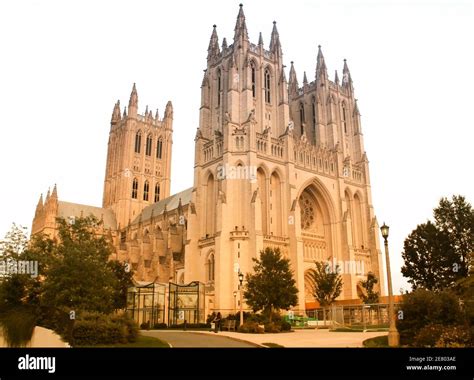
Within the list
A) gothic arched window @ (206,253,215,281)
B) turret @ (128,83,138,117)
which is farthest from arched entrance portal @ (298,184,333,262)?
turret @ (128,83,138,117)

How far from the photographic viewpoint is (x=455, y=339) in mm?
15734

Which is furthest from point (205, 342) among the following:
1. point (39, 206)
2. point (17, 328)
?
point (39, 206)

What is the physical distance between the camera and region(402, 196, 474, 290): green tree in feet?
131

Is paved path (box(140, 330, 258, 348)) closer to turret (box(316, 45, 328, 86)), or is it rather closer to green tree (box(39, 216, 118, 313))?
green tree (box(39, 216, 118, 313))

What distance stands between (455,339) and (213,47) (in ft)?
197

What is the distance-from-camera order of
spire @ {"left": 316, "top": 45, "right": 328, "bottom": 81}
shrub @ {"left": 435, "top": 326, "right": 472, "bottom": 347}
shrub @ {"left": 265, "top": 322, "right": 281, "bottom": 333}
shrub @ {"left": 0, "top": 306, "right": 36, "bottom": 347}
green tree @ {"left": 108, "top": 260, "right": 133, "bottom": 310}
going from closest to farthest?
shrub @ {"left": 435, "top": 326, "right": 472, "bottom": 347} < shrub @ {"left": 0, "top": 306, "right": 36, "bottom": 347} < shrub @ {"left": 265, "top": 322, "right": 281, "bottom": 333} < green tree @ {"left": 108, "top": 260, "right": 133, "bottom": 310} < spire @ {"left": 316, "top": 45, "right": 328, "bottom": 81}

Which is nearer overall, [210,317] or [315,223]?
[210,317]

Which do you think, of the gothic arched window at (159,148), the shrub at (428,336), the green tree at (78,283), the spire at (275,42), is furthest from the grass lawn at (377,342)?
the gothic arched window at (159,148)

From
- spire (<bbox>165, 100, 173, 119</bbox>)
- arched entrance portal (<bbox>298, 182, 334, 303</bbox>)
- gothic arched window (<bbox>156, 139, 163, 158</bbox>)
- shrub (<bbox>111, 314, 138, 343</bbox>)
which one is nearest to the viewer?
shrub (<bbox>111, 314, 138, 343</bbox>)

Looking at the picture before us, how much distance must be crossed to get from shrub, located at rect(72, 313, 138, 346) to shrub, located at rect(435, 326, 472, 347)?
14.0 metres

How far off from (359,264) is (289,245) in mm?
13895

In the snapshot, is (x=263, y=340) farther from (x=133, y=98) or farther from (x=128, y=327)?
(x=133, y=98)

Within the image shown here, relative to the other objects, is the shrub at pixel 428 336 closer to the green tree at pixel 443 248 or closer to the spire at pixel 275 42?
the green tree at pixel 443 248

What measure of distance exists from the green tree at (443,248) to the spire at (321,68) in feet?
115
